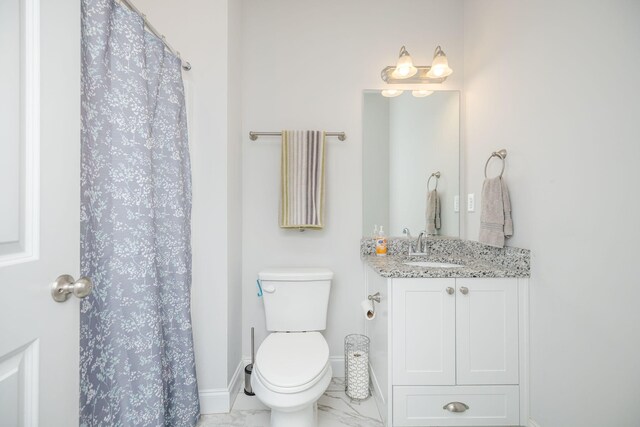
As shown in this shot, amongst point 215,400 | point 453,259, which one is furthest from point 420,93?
point 215,400

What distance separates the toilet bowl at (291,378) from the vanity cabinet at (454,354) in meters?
0.35

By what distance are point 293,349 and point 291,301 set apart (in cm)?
34

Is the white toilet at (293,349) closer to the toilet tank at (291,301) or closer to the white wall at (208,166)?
the toilet tank at (291,301)

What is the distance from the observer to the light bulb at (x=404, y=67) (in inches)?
74.6

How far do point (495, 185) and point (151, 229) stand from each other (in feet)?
5.41

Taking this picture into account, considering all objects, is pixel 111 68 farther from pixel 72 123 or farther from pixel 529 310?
pixel 529 310

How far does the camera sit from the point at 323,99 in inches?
81.4

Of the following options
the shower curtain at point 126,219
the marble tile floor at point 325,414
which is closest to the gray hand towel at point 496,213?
the marble tile floor at point 325,414

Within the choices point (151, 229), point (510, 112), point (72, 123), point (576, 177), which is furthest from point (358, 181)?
point (72, 123)

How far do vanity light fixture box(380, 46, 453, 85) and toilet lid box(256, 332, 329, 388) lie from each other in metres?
1.71

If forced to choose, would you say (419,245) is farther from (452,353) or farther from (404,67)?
(404,67)

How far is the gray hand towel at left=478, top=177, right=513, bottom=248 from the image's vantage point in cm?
155

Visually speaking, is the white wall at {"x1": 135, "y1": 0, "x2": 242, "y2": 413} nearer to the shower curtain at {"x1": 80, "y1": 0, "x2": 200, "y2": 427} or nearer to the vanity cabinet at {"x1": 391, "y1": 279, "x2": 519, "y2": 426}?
the shower curtain at {"x1": 80, "y1": 0, "x2": 200, "y2": 427}

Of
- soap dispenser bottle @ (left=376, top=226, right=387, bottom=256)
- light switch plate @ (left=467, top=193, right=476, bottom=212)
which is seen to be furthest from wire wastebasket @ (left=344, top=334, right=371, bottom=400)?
light switch plate @ (left=467, top=193, right=476, bottom=212)
